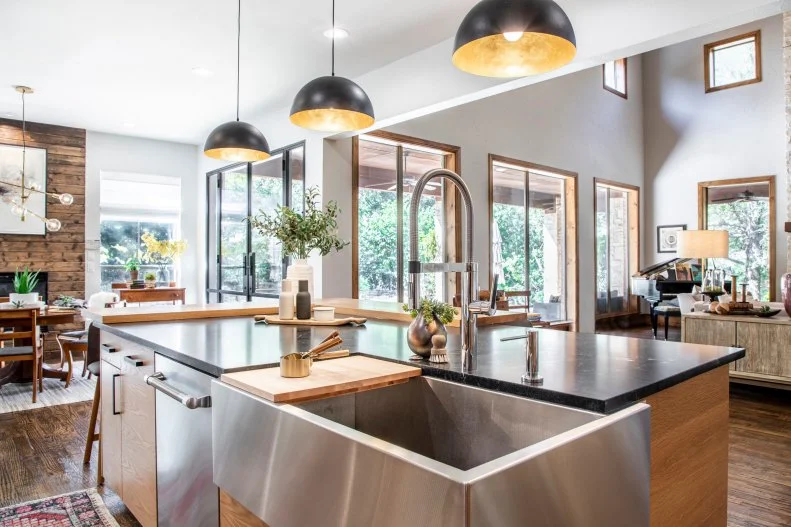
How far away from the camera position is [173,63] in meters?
4.42

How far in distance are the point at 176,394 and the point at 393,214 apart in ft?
14.3

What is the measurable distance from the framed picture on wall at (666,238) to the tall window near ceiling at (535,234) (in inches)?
103

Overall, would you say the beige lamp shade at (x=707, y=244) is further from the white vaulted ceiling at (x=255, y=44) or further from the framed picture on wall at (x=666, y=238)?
the framed picture on wall at (x=666, y=238)

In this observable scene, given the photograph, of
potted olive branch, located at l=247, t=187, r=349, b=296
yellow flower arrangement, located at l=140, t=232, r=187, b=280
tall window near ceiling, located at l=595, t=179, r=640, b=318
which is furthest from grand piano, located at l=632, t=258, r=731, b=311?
yellow flower arrangement, located at l=140, t=232, r=187, b=280

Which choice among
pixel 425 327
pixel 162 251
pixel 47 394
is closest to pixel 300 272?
pixel 425 327

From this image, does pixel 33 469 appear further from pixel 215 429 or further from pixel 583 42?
pixel 583 42

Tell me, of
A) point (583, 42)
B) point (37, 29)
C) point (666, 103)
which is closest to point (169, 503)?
point (583, 42)

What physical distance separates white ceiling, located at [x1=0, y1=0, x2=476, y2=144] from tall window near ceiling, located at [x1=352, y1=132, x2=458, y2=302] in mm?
1089

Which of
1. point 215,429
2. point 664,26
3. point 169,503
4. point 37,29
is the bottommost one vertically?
point 169,503

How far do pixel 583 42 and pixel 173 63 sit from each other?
128 inches

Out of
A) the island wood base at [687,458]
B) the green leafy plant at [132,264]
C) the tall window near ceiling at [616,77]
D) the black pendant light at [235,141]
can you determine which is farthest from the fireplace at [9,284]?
the tall window near ceiling at [616,77]

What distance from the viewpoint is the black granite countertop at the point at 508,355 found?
3.82 feet

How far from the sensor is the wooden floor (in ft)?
7.97

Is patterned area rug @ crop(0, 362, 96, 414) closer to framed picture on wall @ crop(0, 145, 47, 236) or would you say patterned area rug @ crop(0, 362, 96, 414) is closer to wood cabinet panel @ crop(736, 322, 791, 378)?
framed picture on wall @ crop(0, 145, 47, 236)
